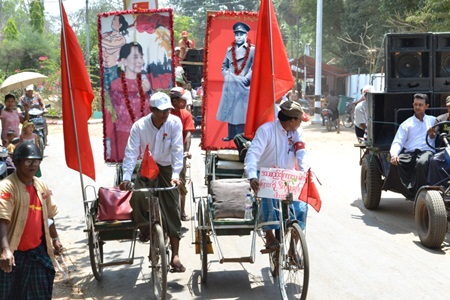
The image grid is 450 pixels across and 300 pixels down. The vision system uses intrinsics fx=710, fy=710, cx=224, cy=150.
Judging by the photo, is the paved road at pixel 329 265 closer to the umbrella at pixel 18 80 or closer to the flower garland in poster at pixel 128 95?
the flower garland in poster at pixel 128 95

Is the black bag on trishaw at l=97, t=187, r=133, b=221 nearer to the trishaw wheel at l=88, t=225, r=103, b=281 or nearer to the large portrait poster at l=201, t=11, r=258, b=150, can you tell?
the trishaw wheel at l=88, t=225, r=103, b=281

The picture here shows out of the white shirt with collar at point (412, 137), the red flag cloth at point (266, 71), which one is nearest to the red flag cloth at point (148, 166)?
the red flag cloth at point (266, 71)

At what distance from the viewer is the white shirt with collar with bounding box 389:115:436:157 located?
381 inches

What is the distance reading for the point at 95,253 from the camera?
7066 millimetres

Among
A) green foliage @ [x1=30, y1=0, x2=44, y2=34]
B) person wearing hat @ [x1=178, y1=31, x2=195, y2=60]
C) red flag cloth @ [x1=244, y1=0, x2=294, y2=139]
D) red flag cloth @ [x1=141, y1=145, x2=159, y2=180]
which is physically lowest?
red flag cloth @ [x1=141, y1=145, x2=159, y2=180]

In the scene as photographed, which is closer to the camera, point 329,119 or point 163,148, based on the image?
point 163,148

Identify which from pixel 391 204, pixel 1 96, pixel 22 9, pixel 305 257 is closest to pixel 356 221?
pixel 391 204

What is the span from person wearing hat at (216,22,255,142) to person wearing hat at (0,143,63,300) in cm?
534

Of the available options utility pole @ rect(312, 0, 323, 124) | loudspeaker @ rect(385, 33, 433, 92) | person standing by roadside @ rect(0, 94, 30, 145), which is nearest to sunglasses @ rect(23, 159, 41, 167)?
loudspeaker @ rect(385, 33, 433, 92)

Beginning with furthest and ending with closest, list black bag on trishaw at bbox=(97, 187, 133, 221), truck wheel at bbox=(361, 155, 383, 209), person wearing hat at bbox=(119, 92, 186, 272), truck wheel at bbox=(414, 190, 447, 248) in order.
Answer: truck wheel at bbox=(361, 155, 383, 209) < truck wheel at bbox=(414, 190, 447, 248) < person wearing hat at bbox=(119, 92, 186, 272) < black bag on trishaw at bbox=(97, 187, 133, 221)

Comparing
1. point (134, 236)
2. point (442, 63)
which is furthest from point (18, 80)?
point (134, 236)

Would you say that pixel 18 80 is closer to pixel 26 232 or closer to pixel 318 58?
pixel 318 58

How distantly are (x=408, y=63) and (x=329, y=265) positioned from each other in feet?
17.4

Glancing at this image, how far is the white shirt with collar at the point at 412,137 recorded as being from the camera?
968 centimetres
